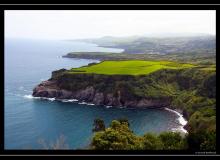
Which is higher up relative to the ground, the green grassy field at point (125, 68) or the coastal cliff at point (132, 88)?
the green grassy field at point (125, 68)

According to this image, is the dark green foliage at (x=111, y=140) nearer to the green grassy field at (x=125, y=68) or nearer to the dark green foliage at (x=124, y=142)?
the dark green foliage at (x=124, y=142)

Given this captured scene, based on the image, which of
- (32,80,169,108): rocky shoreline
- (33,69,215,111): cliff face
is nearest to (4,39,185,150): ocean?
(32,80,169,108): rocky shoreline

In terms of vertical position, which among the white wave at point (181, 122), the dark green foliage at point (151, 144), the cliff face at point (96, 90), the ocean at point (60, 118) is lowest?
the white wave at point (181, 122)

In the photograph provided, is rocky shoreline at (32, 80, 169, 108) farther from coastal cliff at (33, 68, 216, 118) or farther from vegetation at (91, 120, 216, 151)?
vegetation at (91, 120, 216, 151)

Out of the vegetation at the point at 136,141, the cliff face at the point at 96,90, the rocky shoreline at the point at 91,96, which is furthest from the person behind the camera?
the cliff face at the point at 96,90

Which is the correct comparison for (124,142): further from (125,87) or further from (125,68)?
(125,68)

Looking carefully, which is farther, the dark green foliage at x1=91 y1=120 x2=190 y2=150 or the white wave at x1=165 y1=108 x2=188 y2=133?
the white wave at x1=165 y1=108 x2=188 y2=133

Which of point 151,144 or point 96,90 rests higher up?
point 151,144

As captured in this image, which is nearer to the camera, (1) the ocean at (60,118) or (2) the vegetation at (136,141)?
(2) the vegetation at (136,141)

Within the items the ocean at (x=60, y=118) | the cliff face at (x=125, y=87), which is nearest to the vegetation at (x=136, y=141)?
the ocean at (x=60, y=118)

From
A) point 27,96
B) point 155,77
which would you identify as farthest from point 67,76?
point 155,77

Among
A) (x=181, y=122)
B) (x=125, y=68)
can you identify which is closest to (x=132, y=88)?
(x=125, y=68)
